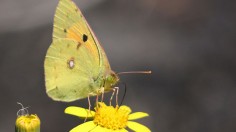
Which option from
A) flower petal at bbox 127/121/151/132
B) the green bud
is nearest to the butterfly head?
flower petal at bbox 127/121/151/132

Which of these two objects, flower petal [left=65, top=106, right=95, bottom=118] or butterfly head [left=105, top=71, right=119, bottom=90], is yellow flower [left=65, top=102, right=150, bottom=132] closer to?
flower petal [left=65, top=106, right=95, bottom=118]

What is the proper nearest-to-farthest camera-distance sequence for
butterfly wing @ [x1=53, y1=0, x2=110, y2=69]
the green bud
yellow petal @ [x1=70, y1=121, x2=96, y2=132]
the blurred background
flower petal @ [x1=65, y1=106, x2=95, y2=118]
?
the green bud
yellow petal @ [x1=70, y1=121, x2=96, y2=132]
flower petal @ [x1=65, y1=106, x2=95, y2=118]
butterfly wing @ [x1=53, y1=0, x2=110, y2=69]
the blurred background

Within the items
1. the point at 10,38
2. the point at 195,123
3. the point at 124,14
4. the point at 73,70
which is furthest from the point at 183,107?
the point at 73,70

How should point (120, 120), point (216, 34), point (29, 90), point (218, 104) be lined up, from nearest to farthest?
1. point (120, 120)
2. point (29, 90)
3. point (218, 104)
4. point (216, 34)

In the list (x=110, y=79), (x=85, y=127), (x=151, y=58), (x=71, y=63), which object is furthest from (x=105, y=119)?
(x=151, y=58)

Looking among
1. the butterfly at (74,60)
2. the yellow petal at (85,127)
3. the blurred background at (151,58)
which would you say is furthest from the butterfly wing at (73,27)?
the blurred background at (151,58)

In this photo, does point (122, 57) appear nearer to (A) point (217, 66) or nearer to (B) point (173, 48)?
(B) point (173, 48)
